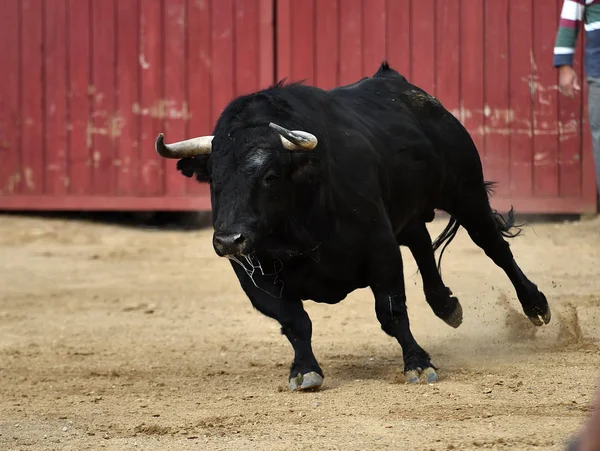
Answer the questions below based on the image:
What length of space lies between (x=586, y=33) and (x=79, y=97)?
7.00m

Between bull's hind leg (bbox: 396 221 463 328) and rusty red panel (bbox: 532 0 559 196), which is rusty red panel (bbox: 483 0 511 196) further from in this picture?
bull's hind leg (bbox: 396 221 463 328)

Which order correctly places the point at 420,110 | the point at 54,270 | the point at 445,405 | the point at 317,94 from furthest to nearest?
1. the point at 54,270
2. the point at 420,110
3. the point at 317,94
4. the point at 445,405

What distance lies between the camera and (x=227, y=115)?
5.28m

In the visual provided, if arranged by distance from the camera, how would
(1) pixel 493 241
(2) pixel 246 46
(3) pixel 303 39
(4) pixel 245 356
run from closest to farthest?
(4) pixel 245 356, (1) pixel 493 241, (3) pixel 303 39, (2) pixel 246 46

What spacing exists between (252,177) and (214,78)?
261 inches

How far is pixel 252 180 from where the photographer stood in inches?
197

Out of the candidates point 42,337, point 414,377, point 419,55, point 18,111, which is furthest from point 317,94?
point 18,111

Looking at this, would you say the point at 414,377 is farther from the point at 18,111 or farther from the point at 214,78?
the point at 18,111

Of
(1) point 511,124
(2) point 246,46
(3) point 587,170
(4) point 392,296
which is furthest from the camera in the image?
(2) point 246,46

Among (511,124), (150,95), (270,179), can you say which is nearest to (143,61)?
(150,95)

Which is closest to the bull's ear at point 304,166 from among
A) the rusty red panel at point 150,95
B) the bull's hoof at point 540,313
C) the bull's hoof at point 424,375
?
the bull's hoof at point 424,375

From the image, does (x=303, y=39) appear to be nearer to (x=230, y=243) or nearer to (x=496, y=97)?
(x=496, y=97)

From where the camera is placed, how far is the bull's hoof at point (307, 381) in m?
5.25

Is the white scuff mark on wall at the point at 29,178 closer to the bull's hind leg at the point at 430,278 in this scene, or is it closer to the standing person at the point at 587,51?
the bull's hind leg at the point at 430,278
